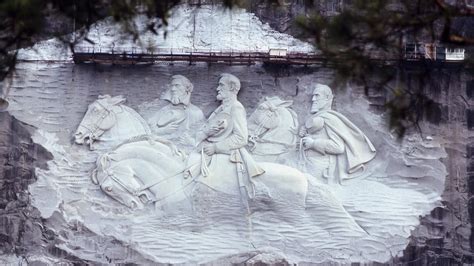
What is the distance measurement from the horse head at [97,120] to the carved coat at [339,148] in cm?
193

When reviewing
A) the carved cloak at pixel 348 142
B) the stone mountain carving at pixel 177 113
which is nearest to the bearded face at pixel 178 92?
the stone mountain carving at pixel 177 113

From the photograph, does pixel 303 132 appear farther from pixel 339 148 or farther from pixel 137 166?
pixel 137 166

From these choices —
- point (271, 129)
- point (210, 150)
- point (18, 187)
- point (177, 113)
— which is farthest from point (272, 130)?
point (18, 187)

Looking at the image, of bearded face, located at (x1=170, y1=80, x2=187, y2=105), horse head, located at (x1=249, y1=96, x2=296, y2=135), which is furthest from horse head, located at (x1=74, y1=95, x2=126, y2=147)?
horse head, located at (x1=249, y1=96, x2=296, y2=135)

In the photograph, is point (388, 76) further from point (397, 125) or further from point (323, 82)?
point (323, 82)

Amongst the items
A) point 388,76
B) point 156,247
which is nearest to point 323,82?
point 156,247

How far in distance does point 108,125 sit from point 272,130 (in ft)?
5.31

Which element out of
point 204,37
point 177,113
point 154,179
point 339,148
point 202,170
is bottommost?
point 154,179

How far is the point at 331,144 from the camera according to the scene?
12.4 meters

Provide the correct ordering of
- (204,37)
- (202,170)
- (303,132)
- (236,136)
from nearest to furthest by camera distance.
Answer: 1. (202,170)
2. (236,136)
3. (303,132)
4. (204,37)

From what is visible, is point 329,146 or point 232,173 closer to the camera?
point 232,173

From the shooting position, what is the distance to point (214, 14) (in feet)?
42.1

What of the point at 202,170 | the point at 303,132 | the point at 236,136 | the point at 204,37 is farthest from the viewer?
the point at 204,37

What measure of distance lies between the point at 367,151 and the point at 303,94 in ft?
2.81
